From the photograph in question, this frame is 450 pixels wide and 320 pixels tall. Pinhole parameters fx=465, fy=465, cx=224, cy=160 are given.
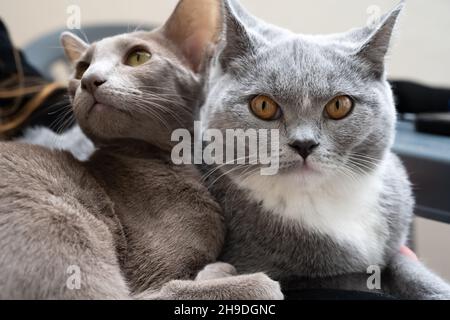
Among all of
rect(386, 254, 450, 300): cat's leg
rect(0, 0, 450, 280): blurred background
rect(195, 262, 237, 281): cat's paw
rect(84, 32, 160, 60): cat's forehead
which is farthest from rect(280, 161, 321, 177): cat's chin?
rect(0, 0, 450, 280): blurred background

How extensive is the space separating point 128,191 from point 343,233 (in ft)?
1.43

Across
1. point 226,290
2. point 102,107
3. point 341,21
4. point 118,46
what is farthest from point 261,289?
point 341,21

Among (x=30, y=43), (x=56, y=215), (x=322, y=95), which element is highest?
(x=322, y=95)

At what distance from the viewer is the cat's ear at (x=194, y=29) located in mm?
1047

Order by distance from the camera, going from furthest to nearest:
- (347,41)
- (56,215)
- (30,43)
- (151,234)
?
(30,43), (347,41), (151,234), (56,215)

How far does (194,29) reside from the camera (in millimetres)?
1071

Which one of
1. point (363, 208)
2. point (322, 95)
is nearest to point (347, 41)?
point (322, 95)

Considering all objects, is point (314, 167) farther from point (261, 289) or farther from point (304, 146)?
point (261, 289)

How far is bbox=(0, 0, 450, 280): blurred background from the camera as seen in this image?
4.52ft

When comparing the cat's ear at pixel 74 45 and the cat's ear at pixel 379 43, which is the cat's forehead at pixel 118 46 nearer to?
the cat's ear at pixel 74 45

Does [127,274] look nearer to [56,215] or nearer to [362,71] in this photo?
[56,215]

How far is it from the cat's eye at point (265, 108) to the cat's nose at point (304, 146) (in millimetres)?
85

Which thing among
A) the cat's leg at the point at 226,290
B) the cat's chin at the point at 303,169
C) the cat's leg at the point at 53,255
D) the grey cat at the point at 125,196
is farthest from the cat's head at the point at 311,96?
the cat's leg at the point at 53,255

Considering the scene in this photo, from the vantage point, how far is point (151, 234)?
2.82ft
